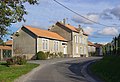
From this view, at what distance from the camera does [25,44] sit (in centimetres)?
6134

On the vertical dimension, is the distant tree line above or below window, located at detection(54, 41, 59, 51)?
below

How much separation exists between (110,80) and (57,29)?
190 ft

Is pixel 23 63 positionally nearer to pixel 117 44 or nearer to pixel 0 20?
pixel 117 44

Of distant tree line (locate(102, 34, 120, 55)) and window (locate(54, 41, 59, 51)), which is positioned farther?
window (locate(54, 41, 59, 51))

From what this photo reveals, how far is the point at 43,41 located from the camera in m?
62.1

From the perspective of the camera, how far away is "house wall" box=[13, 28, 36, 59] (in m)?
60.2

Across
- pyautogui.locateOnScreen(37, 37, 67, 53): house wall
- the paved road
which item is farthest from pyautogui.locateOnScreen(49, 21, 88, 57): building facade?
the paved road

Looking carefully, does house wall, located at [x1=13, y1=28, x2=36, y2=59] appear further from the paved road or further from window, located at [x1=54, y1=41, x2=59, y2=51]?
the paved road

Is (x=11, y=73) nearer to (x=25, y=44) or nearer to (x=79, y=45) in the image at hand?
(x=25, y=44)

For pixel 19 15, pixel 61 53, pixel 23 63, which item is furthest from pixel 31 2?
pixel 61 53

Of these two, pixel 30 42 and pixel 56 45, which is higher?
pixel 30 42

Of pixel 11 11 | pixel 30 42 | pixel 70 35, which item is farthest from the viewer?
pixel 70 35

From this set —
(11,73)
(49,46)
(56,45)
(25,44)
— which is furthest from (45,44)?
(11,73)

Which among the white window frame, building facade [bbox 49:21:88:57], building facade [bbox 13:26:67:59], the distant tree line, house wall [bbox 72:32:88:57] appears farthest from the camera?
house wall [bbox 72:32:88:57]
